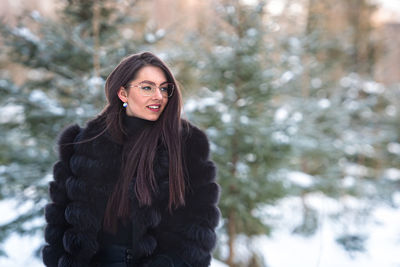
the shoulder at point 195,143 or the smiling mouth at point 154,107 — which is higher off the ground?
the smiling mouth at point 154,107

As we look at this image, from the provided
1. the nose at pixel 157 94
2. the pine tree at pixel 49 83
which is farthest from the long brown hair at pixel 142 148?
the pine tree at pixel 49 83

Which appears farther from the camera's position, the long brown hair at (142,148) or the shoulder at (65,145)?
the shoulder at (65,145)

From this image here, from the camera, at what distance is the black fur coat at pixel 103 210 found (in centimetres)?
183

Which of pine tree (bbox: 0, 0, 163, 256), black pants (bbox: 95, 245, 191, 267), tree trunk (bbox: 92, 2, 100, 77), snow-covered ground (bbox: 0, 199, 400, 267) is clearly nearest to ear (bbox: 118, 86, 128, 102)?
black pants (bbox: 95, 245, 191, 267)

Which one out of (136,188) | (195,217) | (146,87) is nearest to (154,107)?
(146,87)

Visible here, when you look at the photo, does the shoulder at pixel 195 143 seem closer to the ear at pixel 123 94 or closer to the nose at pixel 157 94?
the nose at pixel 157 94

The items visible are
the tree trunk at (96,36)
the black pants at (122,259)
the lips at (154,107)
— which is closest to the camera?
the black pants at (122,259)

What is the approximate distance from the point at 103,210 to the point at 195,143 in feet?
2.44

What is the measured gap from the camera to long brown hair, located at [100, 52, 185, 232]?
1.87 meters

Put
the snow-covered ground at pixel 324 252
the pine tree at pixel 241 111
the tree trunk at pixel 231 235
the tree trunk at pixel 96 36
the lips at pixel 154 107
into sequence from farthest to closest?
the snow-covered ground at pixel 324 252 → the tree trunk at pixel 231 235 → the pine tree at pixel 241 111 → the tree trunk at pixel 96 36 → the lips at pixel 154 107

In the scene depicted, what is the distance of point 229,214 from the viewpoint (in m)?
5.26

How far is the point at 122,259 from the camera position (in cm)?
187

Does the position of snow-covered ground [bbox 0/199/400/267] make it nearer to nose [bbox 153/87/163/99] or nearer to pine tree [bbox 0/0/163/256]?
pine tree [bbox 0/0/163/256]

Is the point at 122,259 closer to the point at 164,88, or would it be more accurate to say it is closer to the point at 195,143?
the point at 195,143
